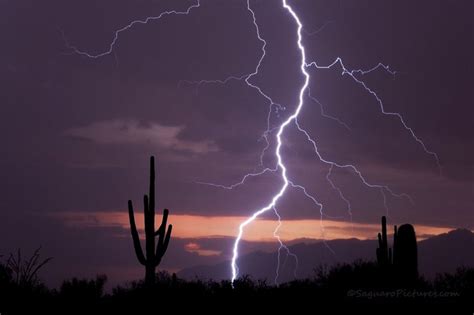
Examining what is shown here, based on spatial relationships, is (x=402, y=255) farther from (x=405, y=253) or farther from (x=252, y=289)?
(x=252, y=289)

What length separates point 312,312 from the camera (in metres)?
13.6

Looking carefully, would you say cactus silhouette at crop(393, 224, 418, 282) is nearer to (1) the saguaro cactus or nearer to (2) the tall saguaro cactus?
(1) the saguaro cactus

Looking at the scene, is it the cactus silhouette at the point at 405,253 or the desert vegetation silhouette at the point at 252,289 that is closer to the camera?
the desert vegetation silhouette at the point at 252,289

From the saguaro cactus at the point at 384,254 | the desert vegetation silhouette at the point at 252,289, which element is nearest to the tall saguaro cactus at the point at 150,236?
the desert vegetation silhouette at the point at 252,289

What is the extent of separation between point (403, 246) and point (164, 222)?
6059mm

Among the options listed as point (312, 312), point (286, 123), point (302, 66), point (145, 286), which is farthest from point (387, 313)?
point (302, 66)

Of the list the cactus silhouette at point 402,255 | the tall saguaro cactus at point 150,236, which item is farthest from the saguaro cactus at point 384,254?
the tall saguaro cactus at point 150,236

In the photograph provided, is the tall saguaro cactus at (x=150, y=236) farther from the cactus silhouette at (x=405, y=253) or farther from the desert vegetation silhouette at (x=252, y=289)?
the cactus silhouette at (x=405, y=253)

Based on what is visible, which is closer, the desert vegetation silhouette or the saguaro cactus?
the desert vegetation silhouette

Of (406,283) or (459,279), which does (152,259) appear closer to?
(406,283)

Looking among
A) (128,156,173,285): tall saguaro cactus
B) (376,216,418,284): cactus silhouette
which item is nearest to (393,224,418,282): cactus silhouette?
(376,216,418,284): cactus silhouette

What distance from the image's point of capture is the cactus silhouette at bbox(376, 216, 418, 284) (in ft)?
60.2

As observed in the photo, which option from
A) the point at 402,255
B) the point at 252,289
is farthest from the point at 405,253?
the point at 252,289

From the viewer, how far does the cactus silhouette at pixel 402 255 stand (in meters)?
18.4
